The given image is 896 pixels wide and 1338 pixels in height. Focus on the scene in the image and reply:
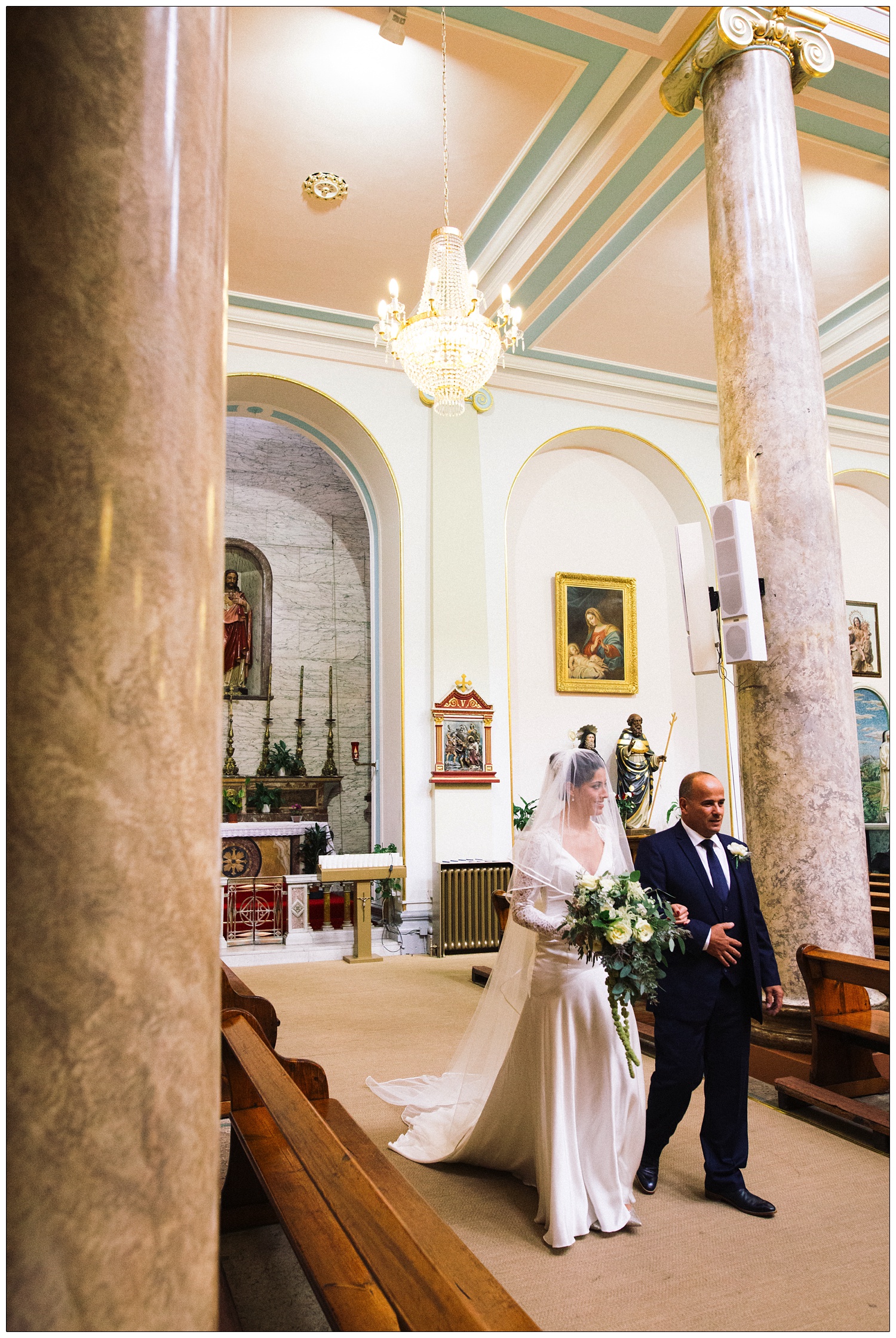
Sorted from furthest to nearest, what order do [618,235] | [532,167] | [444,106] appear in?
1. [618,235]
2. [532,167]
3. [444,106]

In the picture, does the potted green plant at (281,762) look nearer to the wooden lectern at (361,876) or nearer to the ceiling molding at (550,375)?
the wooden lectern at (361,876)

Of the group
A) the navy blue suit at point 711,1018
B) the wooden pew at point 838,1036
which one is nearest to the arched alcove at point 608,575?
the wooden pew at point 838,1036

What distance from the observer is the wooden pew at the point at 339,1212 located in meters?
1.75

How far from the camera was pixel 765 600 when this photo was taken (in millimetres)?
5223

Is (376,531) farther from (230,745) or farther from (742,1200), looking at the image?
(742,1200)

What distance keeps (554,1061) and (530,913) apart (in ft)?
1.89

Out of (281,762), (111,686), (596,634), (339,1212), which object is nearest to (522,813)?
(596,634)

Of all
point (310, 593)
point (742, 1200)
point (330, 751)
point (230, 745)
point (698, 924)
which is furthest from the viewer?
point (310, 593)

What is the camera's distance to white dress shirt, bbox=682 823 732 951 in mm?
3805

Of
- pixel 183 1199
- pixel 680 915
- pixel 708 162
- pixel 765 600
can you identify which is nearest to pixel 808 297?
pixel 708 162

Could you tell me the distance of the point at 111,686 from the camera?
1.17 metres

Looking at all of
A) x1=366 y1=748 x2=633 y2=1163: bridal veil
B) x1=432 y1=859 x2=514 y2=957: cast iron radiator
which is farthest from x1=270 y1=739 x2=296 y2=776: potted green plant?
x1=366 y1=748 x2=633 y2=1163: bridal veil

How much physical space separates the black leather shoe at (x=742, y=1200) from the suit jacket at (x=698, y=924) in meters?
0.66

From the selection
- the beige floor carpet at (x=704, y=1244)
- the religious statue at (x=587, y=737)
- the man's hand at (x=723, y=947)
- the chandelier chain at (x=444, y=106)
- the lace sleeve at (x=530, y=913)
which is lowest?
the beige floor carpet at (x=704, y=1244)
